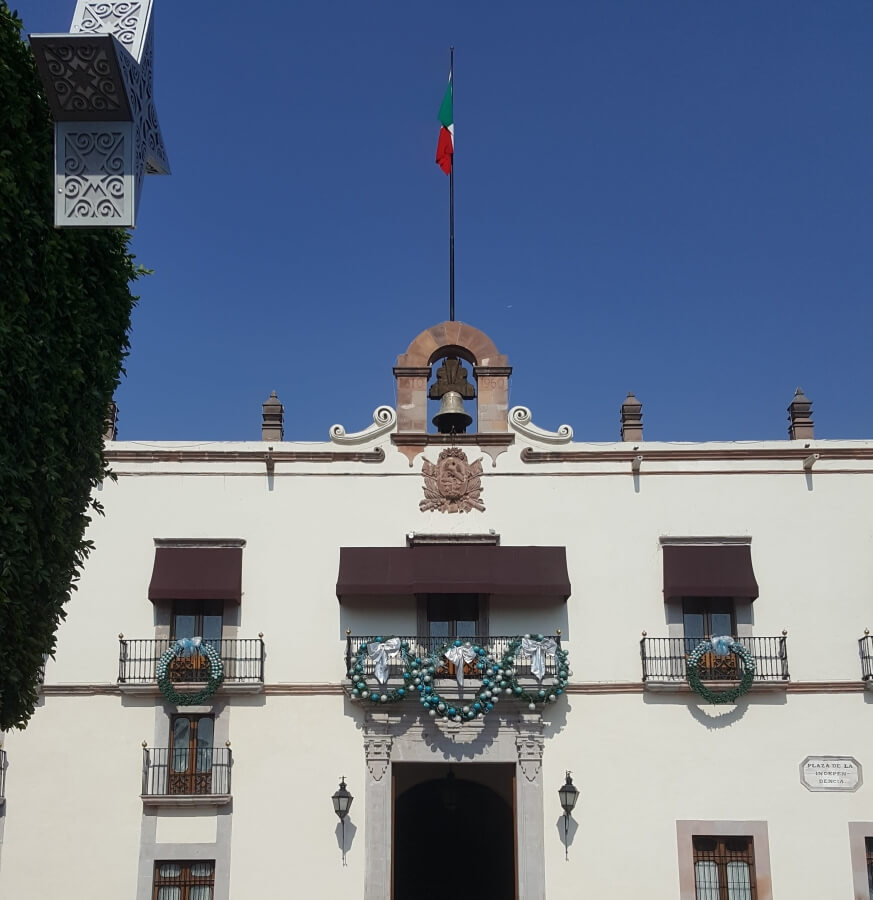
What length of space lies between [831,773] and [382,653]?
8.16m

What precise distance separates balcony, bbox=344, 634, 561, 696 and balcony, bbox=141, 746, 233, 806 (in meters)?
2.85

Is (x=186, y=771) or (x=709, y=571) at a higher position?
(x=709, y=571)

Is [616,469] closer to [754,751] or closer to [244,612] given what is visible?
[754,751]

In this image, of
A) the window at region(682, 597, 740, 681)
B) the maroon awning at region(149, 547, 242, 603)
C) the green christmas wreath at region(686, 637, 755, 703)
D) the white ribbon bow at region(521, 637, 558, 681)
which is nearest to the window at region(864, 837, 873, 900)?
the green christmas wreath at region(686, 637, 755, 703)

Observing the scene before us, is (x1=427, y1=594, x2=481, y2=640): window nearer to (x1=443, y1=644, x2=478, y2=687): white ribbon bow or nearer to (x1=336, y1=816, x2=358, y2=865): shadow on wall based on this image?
(x1=443, y1=644, x2=478, y2=687): white ribbon bow

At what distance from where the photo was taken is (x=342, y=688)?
21.7 meters

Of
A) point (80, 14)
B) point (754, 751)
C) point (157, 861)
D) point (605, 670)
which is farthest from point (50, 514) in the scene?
point (754, 751)

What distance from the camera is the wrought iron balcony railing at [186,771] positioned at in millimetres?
21172

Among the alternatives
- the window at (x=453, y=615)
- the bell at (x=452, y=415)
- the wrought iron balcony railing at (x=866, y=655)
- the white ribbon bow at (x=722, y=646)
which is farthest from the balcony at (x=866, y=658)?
the bell at (x=452, y=415)

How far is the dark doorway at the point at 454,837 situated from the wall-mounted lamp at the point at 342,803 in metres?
2.92

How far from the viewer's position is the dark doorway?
24.4m

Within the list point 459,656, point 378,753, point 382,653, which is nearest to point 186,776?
point 378,753

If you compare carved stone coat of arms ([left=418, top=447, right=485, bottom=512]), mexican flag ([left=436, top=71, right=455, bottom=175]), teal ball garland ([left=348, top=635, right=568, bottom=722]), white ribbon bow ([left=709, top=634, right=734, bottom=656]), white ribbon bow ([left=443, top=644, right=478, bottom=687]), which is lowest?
teal ball garland ([left=348, top=635, right=568, bottom=722])

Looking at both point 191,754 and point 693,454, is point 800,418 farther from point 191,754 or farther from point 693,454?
point 191,754
